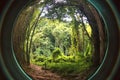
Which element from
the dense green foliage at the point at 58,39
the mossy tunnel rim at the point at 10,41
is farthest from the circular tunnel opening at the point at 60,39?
the mossy tunnel rim at the point at 10,41

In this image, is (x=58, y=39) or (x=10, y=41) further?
(x=58, y=39)

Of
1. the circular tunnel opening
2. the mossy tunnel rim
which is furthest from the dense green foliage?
the mossy tunnel rim

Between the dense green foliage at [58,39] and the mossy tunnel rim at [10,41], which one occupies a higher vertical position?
the dense green foliage at [58,39]

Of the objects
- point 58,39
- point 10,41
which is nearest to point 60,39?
point 58,39

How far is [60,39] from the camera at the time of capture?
2.33m

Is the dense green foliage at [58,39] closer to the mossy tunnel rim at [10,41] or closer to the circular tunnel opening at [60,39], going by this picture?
the circular tunnel opening at [60,39]

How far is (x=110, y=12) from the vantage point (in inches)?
40.0

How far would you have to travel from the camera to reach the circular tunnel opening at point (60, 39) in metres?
2.14

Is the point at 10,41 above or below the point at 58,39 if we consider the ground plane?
below

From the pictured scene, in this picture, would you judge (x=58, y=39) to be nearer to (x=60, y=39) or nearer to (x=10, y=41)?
(x=60, y=39)

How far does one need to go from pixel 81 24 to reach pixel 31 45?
0.57 metres

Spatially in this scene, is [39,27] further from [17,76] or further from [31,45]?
[17,76]

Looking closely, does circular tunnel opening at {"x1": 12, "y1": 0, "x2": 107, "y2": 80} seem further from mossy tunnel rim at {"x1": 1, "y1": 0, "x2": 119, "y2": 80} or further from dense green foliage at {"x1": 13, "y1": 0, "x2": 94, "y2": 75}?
mossy tunnel rim at {"x1": 1, "y1": 0, "x2": 119, "y2": 80}

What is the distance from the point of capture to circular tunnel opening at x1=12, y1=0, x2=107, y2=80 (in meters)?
2.14
